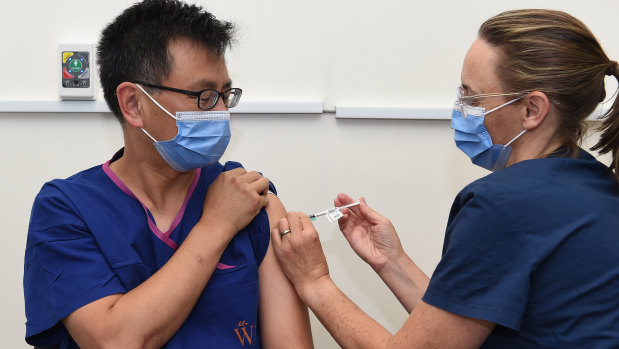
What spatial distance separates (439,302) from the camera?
997mm

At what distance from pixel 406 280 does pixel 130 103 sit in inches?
32.1

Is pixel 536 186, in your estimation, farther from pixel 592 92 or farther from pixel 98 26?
pixel 98 26

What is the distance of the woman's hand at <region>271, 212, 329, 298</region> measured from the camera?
4.21ft

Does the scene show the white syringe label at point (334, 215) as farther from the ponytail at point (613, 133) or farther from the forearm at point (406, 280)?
the ponytail at point (613, 133)

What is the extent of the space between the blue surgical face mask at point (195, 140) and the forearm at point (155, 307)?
202 millimetres

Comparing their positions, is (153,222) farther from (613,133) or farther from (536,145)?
(613,133)

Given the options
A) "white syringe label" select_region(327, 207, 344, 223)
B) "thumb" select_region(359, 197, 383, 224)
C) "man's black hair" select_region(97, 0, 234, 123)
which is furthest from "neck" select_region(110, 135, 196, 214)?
"thumb" select_region(359, 197, 383, 224)

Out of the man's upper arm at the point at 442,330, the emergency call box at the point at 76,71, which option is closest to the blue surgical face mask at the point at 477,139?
the man's upper arm at the point at 442,330

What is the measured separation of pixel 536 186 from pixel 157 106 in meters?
0.80

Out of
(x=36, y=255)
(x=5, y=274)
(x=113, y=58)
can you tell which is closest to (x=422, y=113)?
(x=113, y=58)

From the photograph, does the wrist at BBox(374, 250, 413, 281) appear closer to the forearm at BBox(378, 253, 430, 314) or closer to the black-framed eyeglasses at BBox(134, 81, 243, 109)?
the forearm at BBox(378, 253, 430, 314)

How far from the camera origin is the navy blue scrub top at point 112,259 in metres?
1.08

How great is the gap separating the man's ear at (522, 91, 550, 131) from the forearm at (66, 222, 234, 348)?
2.34 ft

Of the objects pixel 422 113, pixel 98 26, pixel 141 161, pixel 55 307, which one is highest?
pixel 98 26
